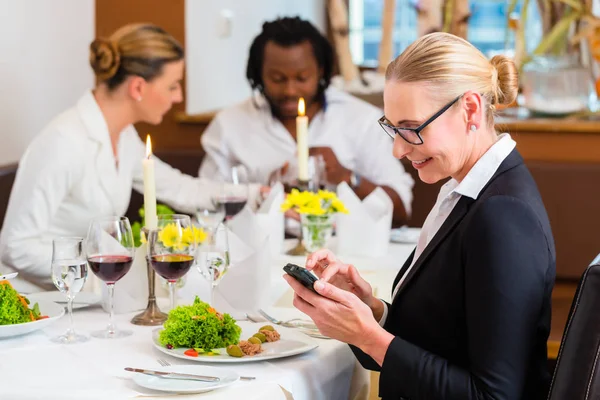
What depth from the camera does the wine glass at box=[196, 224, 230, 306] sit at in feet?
5.16

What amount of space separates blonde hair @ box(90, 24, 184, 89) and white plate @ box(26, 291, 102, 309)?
0.89 metres

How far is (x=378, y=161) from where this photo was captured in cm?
335

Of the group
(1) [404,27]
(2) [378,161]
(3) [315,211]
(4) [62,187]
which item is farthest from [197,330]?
(1) [404,27]

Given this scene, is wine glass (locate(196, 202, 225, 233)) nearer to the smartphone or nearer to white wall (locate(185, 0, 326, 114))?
the smartphone

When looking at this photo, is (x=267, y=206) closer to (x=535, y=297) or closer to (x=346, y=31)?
(x=535, y=297)

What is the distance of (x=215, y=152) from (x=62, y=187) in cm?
114

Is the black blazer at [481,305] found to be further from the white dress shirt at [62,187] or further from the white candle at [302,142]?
the white dress shirt at [62,187]

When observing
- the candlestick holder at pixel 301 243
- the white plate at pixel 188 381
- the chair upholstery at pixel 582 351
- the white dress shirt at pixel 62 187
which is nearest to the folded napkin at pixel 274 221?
the candlestick holder at pixel 301 243

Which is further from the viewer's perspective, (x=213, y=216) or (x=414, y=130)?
(x=213, y=216)

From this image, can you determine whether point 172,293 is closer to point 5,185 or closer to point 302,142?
point 302,142

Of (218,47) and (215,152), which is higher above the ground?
(218,47)

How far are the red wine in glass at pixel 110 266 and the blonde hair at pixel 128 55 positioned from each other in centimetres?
107

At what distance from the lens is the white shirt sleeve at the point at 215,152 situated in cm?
340

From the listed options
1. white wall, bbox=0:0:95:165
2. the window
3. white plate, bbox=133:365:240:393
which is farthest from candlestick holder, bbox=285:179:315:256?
the window
